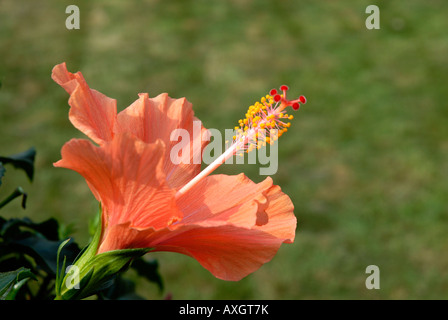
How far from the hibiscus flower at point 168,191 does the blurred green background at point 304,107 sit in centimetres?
189

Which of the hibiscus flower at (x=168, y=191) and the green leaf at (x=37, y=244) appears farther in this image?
the green leaf at (x=37, y=244)

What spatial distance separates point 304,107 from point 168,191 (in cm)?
357

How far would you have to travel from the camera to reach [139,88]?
442 centimetres

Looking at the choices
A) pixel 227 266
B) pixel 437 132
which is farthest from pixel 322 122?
pixel 227 266

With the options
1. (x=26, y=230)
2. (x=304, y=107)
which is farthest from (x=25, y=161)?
(x=304, y=107)

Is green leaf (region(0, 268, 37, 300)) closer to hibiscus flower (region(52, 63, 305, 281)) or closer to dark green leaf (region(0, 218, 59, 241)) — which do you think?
hibiscus flower (region(52, 63, 305, 281))

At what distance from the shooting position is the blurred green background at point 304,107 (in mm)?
2990

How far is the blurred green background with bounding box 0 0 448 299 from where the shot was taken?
2990 millimetres

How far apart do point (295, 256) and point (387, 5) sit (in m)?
3.61

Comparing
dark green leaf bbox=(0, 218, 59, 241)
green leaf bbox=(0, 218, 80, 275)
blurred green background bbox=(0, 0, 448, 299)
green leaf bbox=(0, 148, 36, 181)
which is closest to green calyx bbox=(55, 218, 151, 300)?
green leaf bbox=(0, 218, 80, 275)

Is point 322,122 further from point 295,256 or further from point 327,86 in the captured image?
point 295,256

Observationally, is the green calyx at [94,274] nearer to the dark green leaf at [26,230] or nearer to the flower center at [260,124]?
the flower center at [260,124]

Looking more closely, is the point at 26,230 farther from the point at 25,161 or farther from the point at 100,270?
the point at 100,270

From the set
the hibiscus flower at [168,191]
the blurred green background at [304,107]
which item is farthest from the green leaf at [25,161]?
the blurred green background at [304,107]
